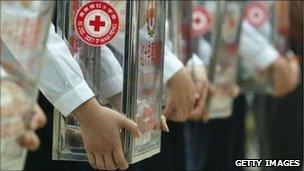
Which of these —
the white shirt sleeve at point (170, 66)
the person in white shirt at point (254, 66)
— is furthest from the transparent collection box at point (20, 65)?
the person in white shirt at point (254, 66)

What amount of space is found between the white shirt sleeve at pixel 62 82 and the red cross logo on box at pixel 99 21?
0.06 meters

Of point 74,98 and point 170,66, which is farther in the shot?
point 170,66

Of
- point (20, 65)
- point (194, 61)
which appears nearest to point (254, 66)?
point (194, 61)

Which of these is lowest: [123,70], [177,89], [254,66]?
[254,66]

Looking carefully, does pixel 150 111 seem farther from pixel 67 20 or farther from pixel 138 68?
pixel 67 20

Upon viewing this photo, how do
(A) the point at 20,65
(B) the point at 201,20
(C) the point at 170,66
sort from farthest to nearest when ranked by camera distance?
(B) the point at 201,20 → (C) the point at 170,66 → (A) the point at 20,65

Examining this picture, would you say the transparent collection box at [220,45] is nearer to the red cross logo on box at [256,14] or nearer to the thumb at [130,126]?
the red cross logo on box at [256,14]

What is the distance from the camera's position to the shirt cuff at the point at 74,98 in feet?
4.29

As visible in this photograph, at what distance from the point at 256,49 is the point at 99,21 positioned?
1.44 meters

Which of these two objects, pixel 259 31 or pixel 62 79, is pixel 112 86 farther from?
pixel 259 31

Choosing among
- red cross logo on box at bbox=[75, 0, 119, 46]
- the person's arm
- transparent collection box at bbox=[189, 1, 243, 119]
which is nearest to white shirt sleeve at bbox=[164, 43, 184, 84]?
the person's arm

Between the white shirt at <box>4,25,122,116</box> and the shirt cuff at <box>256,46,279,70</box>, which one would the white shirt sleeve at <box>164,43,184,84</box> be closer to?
the white shirt at <box>4,25,122,116</box>

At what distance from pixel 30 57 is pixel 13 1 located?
80mm

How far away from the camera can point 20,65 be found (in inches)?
43.4
